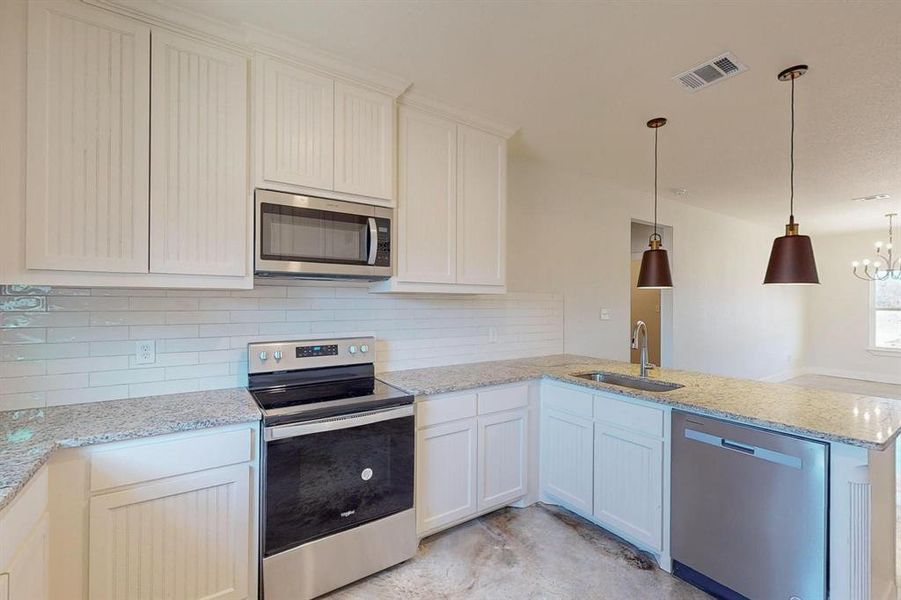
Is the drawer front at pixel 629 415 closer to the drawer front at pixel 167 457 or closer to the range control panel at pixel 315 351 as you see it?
the range control panel at pixel 315 351

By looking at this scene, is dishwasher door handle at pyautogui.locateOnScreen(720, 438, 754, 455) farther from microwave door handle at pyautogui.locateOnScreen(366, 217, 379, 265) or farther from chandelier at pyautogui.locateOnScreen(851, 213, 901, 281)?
chandelier at pyautogui.locateOnScreen(851, 213, 901, 281)

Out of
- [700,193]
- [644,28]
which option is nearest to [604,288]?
[700,193]

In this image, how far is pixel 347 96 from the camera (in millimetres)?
2150

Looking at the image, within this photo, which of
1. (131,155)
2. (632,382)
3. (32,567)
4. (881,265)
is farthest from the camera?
(881,265)

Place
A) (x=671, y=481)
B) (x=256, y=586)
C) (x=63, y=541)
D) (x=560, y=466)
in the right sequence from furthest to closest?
1. (x=560, y=466)
2. (x=671, y=481)
3. (x=256, y=586)
4. (x=63, y=541)

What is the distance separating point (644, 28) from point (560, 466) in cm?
237

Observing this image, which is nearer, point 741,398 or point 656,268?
point 741,398

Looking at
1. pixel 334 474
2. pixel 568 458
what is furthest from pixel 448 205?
pixel 568 458

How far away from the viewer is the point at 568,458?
2.55m

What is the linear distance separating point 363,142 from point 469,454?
1.84 m

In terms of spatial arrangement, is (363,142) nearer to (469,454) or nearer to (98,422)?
(98,422)

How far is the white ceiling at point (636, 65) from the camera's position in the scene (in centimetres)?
169

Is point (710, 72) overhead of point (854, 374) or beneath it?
overhead

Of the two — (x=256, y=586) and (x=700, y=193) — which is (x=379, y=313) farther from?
(x=700, y=193)
